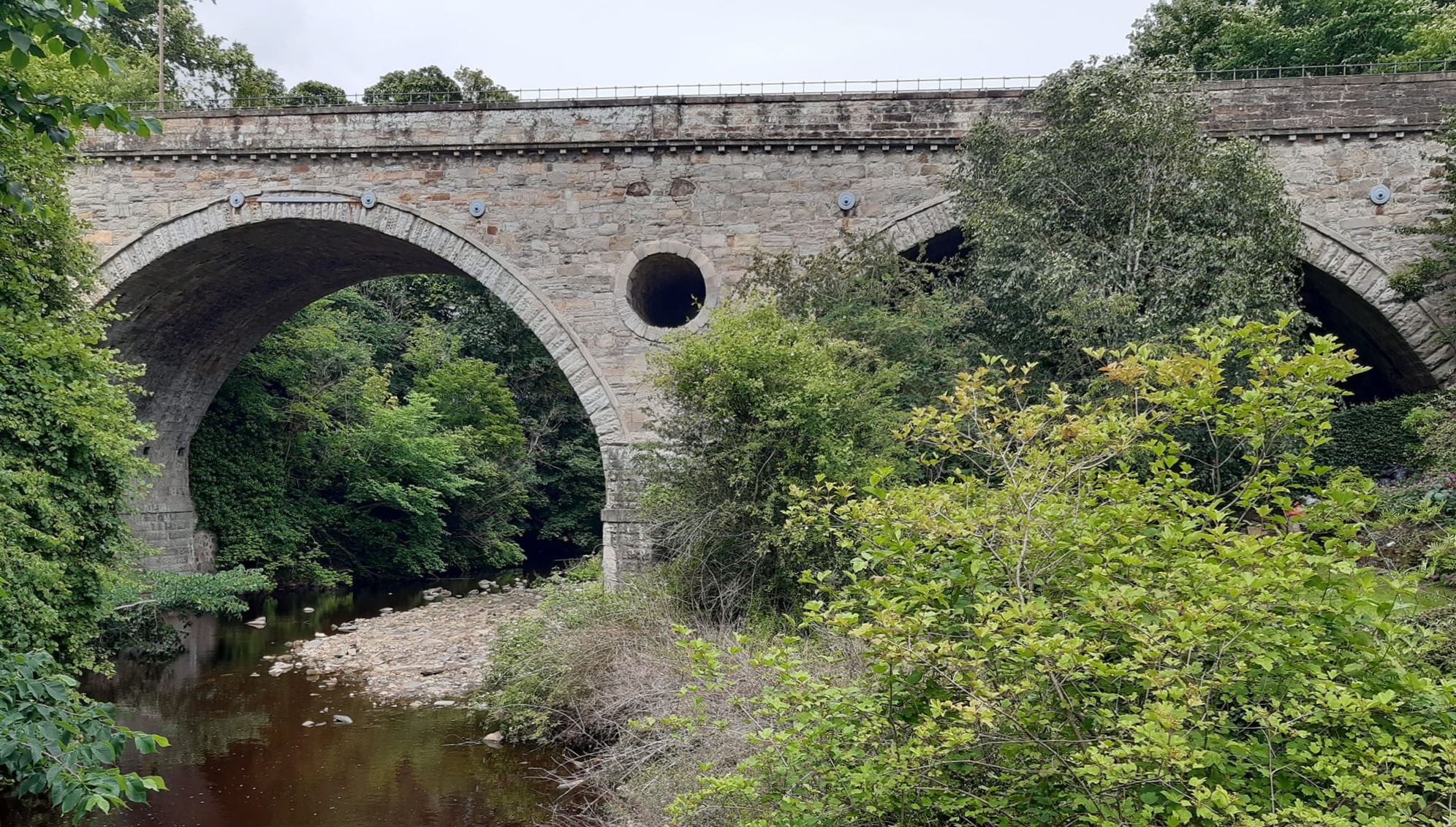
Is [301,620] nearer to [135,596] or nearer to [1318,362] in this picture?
[135,596]

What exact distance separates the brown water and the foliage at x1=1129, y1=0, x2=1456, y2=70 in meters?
17.8

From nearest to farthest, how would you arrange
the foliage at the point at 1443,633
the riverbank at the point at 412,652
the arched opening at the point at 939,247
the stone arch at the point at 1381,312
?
the foliage at the point at 1443,633
the riverbank at the point at 412,652
the stone arch at the point at 1381,312
the arched opening at the point at 939,247

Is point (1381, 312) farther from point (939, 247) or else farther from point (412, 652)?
point (412, 652)

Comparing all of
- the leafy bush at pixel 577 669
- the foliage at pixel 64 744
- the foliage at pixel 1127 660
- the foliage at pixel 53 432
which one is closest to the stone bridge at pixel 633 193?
the leafy bush at pixel 577 669

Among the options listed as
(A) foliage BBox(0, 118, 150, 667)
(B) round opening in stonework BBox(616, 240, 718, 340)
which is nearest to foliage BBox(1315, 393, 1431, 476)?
(B) round opening in stonework BBox(616, 240, 718, 340)

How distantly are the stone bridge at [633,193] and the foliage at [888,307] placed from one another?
1229mm

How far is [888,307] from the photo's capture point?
10648 mm

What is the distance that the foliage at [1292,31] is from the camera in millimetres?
19031

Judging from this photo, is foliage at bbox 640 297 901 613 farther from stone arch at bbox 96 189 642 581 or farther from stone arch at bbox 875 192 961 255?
stone arch at bbox 875 192 961 255

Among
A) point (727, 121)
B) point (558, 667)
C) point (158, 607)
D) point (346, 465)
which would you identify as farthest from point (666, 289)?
point (346, 465)

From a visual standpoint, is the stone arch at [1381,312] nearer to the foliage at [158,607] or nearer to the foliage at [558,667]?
the foliage at [558,667]

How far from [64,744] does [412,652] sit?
1036 centimetres

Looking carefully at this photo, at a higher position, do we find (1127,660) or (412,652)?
(1127,660)

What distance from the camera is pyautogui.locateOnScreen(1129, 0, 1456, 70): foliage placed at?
62.4 ft
